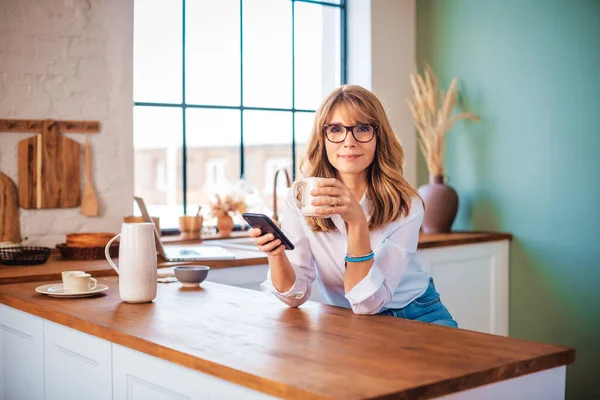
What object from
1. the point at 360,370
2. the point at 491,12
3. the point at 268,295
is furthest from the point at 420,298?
the point at 491,12

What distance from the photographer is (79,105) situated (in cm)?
346

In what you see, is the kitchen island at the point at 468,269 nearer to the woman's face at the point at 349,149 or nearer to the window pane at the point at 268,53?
the window pane at the point at 268,53

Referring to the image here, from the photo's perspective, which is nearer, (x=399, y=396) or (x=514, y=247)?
(x=399, y=396)

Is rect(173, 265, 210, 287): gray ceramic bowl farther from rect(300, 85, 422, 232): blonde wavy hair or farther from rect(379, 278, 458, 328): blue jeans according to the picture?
rect(379, 278, 458, 328): blue jeans

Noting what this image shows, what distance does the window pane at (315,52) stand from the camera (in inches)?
181

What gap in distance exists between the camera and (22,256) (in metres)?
2.90

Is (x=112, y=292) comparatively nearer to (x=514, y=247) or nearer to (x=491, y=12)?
(x=514, y=247)

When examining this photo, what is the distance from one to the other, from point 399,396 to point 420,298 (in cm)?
112

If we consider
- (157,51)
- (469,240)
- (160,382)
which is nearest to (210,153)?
(157,51)

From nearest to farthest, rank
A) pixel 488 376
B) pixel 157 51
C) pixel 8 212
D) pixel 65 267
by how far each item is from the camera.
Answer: pixel 488 376
pixel 65 267
pixel 8 212
pixel 157 51

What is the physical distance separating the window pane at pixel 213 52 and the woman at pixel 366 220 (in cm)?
194

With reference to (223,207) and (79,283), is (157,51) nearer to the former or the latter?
(223,207)

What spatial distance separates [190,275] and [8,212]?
1248 millimetres

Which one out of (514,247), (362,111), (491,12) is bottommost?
(514,247)
